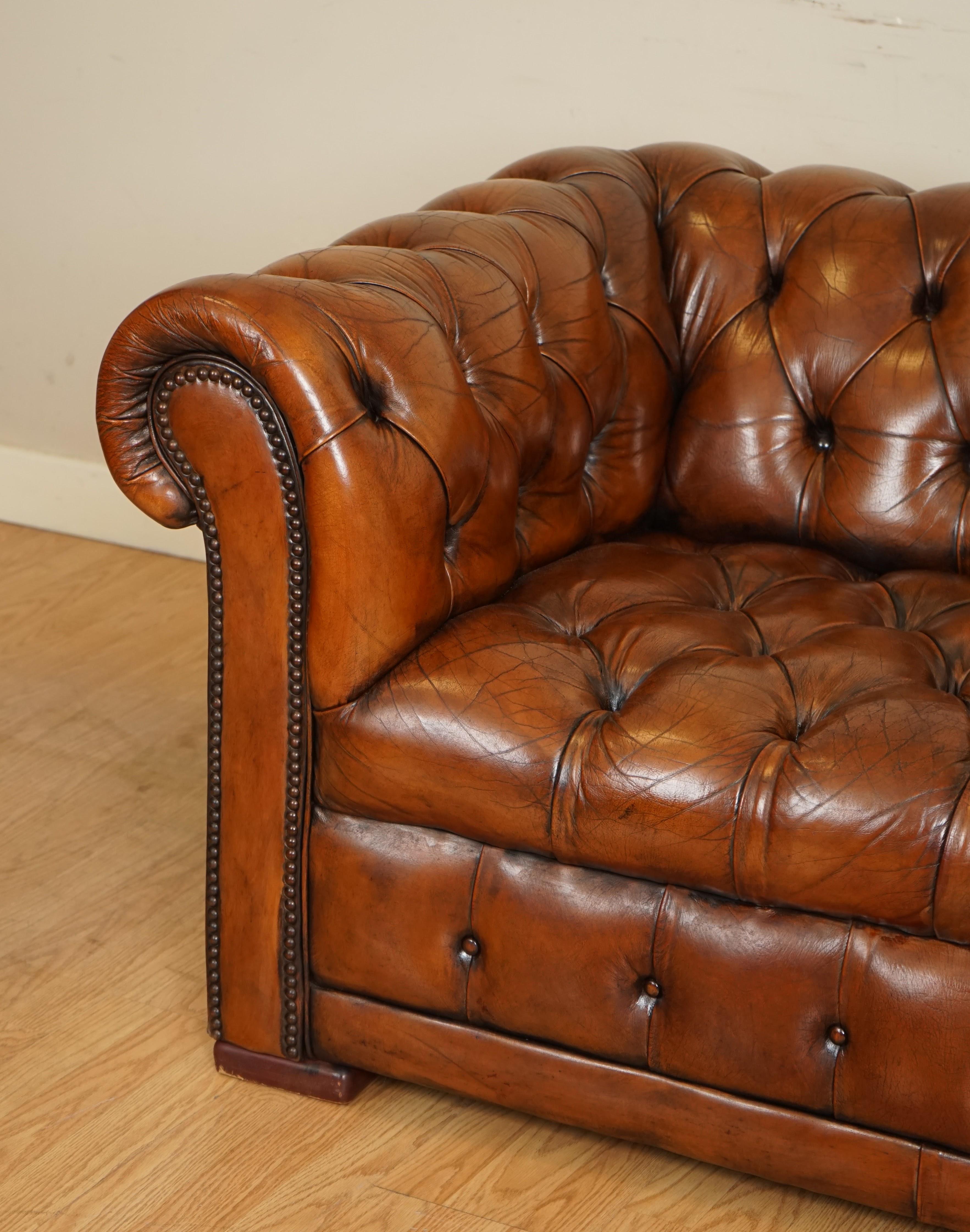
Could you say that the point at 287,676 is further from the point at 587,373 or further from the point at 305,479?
the point at 587,373

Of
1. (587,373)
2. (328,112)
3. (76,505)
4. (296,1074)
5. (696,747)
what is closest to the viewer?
(696,747)

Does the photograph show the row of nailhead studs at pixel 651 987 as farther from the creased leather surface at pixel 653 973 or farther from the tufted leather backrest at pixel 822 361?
the tufted leather backrest at pixel 822 361

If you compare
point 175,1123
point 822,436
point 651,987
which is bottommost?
point 175,1123

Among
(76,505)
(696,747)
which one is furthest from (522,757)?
(76,505)

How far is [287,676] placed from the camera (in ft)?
4.23

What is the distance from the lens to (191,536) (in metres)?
2.84

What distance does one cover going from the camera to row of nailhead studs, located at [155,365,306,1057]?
1229mm

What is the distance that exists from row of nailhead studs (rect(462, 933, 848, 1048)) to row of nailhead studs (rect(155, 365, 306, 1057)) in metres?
0.18

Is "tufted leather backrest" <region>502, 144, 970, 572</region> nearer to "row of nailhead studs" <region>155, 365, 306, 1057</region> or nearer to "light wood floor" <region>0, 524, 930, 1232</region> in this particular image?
"row of nailhead studs" <region>155, 365, 306, 1057</region>

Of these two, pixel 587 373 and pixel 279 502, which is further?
pixel 587 373

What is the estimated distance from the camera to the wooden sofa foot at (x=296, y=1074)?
1.39 m

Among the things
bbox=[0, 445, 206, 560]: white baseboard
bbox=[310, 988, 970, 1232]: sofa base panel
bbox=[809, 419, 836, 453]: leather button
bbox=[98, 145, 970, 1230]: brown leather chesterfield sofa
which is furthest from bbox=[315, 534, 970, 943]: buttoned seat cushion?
bbox=[0, 445, 206, 560]: white baseboard

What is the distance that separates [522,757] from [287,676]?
25 centimetres

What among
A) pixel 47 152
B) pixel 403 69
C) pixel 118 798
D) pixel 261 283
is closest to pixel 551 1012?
pixel 261 283
